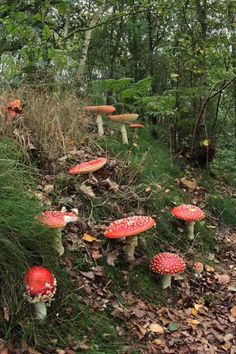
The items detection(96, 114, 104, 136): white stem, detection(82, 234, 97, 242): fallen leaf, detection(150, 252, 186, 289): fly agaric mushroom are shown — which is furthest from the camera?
detection(96, 114, 104, 136): white stem

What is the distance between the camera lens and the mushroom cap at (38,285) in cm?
343

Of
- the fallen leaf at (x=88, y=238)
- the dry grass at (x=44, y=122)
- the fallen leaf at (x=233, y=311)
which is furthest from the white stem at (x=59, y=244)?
the fallen leaf at (x=233, y=311)

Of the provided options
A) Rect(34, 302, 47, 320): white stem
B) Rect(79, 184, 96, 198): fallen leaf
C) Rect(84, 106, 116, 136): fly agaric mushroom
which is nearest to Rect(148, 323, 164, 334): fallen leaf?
Rect(34, 302, 47, 320): white stem

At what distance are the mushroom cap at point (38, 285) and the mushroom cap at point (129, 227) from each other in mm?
1057

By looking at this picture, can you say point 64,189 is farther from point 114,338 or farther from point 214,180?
point 214,180

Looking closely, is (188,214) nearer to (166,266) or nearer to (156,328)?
A: (166,266)

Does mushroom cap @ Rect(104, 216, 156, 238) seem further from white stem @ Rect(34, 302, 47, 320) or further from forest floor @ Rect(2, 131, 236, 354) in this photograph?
white stem @ Rect(34, 302, 47, 320)

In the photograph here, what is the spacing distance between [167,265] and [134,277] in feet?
1.27

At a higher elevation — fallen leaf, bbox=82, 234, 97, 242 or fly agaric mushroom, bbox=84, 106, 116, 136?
fly agaric mushroom, bbox=84, 106, 116, 136

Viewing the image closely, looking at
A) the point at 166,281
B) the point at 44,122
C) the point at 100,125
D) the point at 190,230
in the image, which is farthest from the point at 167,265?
the point at 100,125

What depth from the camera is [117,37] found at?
1248 centimetres

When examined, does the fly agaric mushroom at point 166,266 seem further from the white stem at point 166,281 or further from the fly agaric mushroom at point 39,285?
the fly agaric mushroom at point 39,285

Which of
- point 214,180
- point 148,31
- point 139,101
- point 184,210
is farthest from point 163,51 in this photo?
point 184,210

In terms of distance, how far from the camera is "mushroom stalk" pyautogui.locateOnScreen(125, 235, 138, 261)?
4.69m
